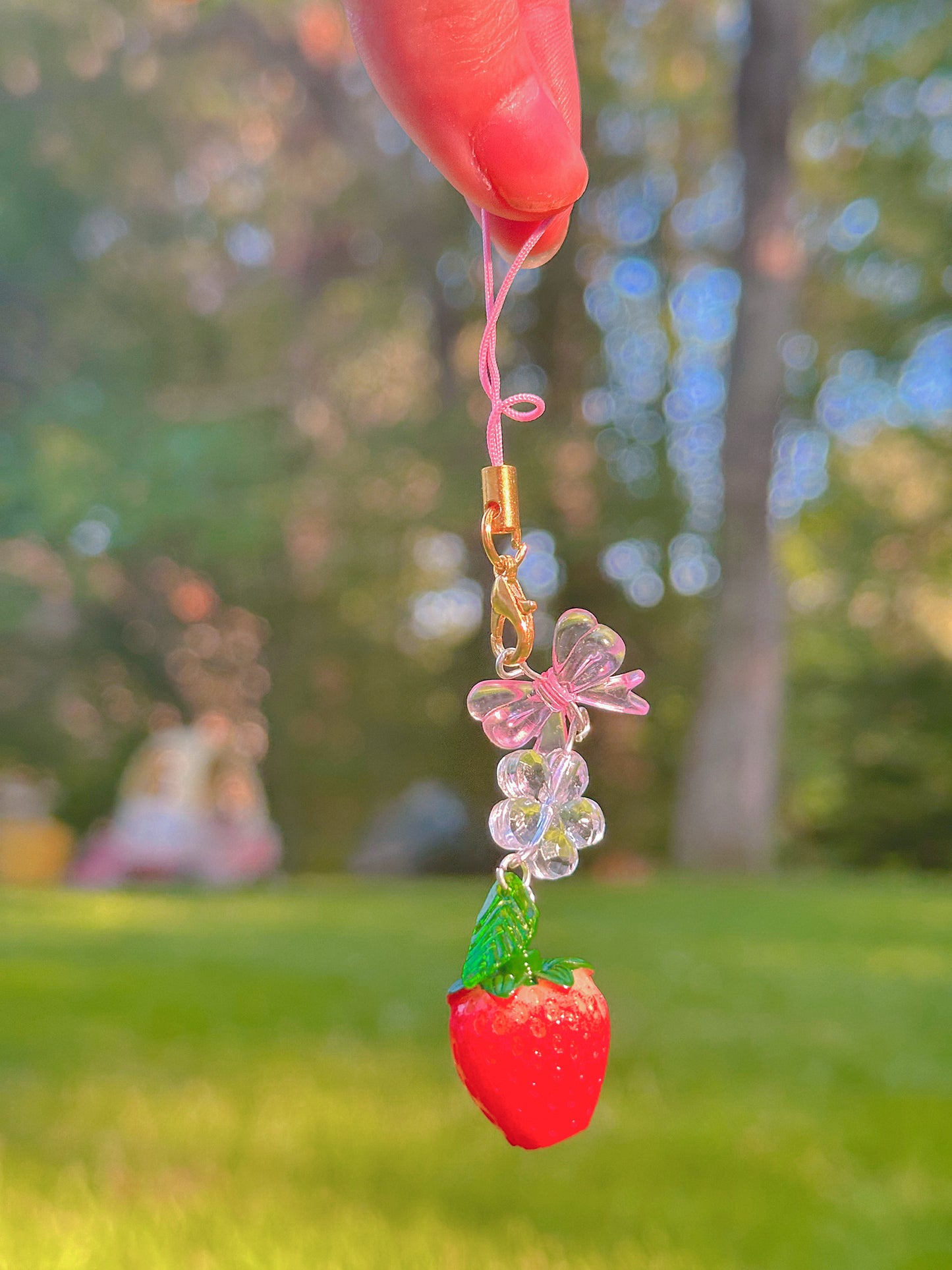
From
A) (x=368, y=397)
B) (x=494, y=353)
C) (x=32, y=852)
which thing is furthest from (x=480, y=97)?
(x=368, y=397)

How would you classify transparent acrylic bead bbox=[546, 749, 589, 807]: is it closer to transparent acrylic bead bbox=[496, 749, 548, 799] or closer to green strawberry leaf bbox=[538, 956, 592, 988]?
transparent acrylic bead bbox=[496, 749, 548, 799]

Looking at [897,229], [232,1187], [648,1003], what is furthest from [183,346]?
[232,1187]

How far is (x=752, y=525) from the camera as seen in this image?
10.8m

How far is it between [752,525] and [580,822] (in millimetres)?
10038

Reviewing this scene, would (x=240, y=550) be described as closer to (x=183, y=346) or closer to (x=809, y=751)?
(x=183, y=346)

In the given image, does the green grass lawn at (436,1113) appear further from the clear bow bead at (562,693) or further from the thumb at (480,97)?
the thumb at (480,97)

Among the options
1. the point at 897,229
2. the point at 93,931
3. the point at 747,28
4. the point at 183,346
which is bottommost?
the point at 93,931

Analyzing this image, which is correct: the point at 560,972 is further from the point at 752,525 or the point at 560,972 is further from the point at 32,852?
the point at 32,852

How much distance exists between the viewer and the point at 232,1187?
9.52 ft

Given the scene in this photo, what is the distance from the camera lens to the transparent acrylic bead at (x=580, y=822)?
42.9 inches

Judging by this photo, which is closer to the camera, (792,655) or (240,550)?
(240,550)

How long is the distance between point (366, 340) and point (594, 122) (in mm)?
3428

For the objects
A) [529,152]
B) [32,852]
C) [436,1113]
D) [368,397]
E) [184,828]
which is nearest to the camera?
[529,152]

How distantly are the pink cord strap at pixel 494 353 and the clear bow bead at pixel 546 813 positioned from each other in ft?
0.86
